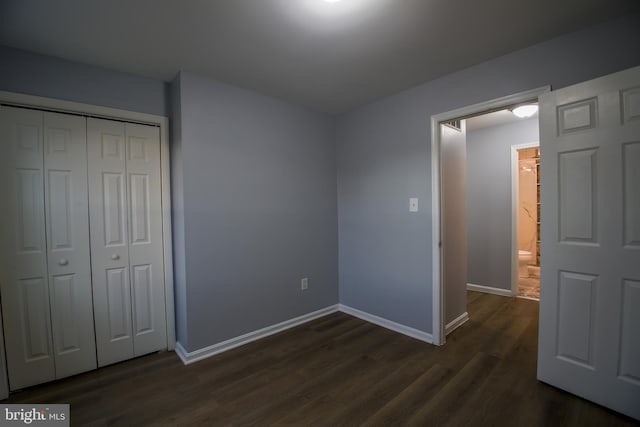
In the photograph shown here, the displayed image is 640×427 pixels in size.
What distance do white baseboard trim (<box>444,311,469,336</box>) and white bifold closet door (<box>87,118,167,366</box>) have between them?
2.77 metres

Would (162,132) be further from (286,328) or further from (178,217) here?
(286,328)

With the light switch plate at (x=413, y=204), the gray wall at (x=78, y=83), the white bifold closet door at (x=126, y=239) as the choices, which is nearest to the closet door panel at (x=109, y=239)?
the white bifold closet door at (x=126, y=239)

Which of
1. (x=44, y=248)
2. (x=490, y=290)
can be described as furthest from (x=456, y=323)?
(x=44, y=248)

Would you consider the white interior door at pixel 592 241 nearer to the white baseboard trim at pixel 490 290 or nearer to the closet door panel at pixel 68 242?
the white baseboard trim at pixel 490 290

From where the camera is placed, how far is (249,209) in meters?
2.68

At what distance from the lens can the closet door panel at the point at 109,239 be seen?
219cm

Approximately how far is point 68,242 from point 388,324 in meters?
→ 3.02

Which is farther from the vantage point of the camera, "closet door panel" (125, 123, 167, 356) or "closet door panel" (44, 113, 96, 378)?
"closet door panel" (125, 123, 167, 356)

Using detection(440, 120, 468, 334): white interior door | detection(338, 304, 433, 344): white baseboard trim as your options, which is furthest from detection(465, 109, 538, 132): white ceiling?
detection(338, 304, 433, 344): white baseboard trim

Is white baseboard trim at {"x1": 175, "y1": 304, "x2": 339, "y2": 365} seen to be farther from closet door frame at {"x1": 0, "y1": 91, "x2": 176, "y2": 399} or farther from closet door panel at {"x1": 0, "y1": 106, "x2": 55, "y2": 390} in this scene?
closet door panel at {"x1": 0, "y1": 106, "x2": 55, "y2": 390}

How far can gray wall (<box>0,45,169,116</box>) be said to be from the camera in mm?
1906

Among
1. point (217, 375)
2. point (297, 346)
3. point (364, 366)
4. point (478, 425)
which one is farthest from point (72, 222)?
point (478, 425)

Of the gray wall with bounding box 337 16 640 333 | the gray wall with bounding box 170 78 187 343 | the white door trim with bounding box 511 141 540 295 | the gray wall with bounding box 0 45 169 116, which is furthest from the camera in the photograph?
the white door trim with bounding box 511 141 540 295

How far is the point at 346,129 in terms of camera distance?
11.0 feet
